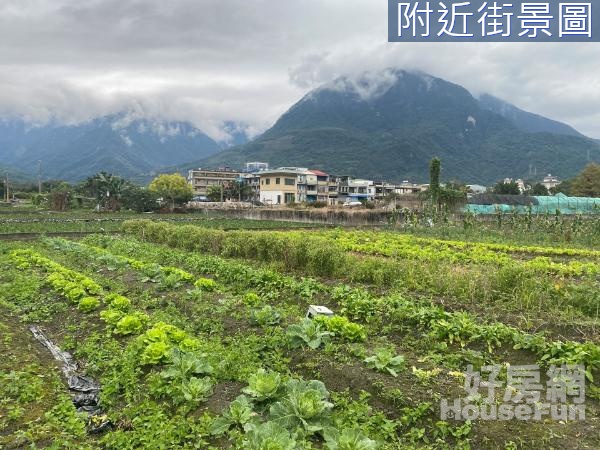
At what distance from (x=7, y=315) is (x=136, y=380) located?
4372 mm

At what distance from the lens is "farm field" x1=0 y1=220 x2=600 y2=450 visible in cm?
388

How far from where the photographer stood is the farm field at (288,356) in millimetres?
3877

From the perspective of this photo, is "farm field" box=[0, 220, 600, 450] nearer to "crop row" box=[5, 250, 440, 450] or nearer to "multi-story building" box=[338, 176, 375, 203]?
"crop row" box=[5, 250, 440, 450]

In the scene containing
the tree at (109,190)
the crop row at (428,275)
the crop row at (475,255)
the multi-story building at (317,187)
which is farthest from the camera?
the multi-story building at (317,187)

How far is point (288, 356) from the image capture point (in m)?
5.49

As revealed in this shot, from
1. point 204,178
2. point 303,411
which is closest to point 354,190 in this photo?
point 204,178

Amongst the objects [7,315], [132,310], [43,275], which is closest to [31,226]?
[43,275]

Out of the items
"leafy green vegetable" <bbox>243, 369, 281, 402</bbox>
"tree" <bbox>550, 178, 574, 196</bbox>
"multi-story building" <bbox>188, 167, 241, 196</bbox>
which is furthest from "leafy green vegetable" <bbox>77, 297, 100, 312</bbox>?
"multi-story building" <bbox>188, 167, 241, 196</bbox>

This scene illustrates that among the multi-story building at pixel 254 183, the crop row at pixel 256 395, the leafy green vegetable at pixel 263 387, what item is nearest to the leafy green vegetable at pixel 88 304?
the crop row at pixel 256 395

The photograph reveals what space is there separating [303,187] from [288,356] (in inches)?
2686

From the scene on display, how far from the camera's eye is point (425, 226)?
26547 mm

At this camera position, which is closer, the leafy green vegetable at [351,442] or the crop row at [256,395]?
the leafy green vegetable at [351,442]

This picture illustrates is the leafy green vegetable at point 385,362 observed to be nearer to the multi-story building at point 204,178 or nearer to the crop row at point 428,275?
the crop row at point 428,275

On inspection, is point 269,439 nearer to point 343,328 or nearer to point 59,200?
point 343,328
